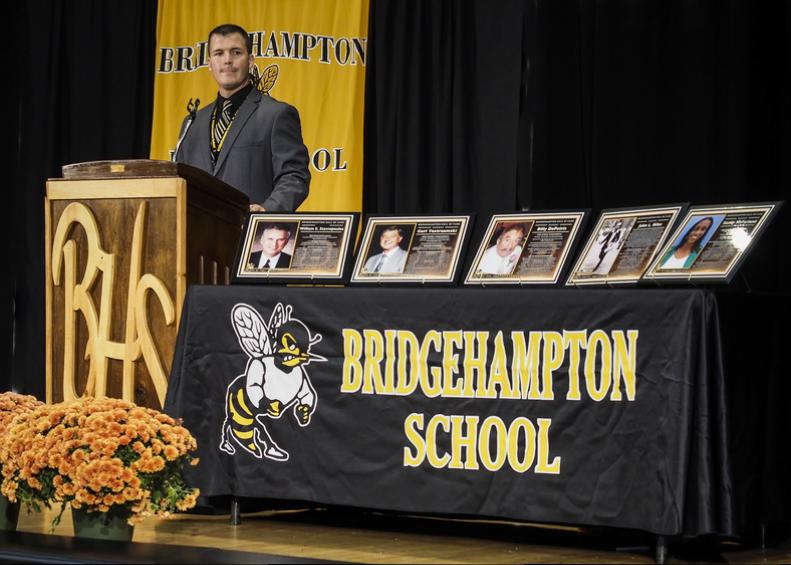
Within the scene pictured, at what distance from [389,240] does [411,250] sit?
0.08m

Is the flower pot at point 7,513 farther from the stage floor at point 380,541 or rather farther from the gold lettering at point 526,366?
the gold lettering at point 526,366

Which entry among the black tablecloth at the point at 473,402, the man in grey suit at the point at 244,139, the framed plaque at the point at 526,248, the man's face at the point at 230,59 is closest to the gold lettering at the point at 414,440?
the black tablecloth at the point at 473,402

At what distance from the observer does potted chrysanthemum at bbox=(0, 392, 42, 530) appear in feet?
10.2

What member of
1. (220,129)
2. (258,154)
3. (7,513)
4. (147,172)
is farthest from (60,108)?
(7,513)

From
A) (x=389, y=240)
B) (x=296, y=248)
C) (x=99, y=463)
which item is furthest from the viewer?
(x=296, y=248)

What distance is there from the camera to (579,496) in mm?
2959

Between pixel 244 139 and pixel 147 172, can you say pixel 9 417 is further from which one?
pixel 244 139

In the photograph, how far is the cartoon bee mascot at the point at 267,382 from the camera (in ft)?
10.8

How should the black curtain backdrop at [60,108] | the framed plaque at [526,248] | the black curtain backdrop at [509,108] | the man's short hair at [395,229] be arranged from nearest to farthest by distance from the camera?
1. the framed plaque at [526,248]
2. the man's short hair at [395,229]
3. the black curtain backdrop at [509,108]
4. the black curtain backdrop at [60,108]

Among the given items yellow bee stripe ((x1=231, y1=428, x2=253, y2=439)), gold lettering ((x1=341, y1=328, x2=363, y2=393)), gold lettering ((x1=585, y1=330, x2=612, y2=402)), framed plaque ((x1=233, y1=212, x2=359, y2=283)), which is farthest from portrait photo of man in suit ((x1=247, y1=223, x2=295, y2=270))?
gold lettering ((x1=585, y1=330, x2=612, y2=402))

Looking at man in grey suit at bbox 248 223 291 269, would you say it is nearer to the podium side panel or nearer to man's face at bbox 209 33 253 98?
the podium side panel

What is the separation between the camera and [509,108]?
512 cm

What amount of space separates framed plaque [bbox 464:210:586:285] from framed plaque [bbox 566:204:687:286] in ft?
0.17

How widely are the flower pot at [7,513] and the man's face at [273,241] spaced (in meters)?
0.98
